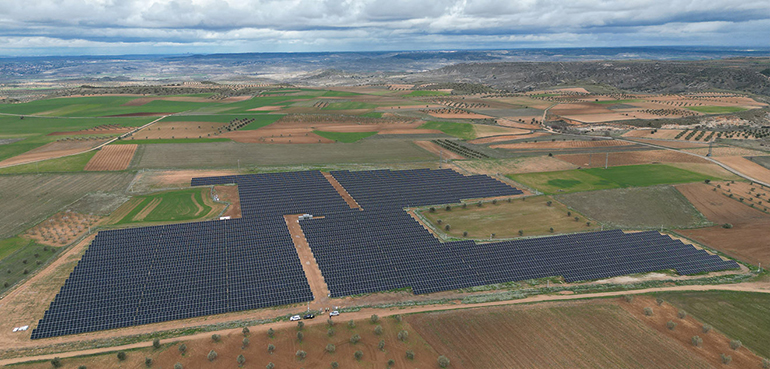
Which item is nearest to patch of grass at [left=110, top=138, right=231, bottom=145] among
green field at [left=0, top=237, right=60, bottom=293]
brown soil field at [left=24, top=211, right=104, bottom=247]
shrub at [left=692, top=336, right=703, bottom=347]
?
brown soil field at [left=24, top=211, right=104, bottom=247]

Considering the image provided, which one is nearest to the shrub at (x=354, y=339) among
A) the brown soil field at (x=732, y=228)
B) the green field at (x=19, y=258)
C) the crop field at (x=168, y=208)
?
the crop field at (x=168, y=208)

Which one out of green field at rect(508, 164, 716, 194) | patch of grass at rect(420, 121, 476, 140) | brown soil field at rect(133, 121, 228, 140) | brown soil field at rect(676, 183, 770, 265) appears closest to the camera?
brown soil field at rect(676, 183, 770, 265)

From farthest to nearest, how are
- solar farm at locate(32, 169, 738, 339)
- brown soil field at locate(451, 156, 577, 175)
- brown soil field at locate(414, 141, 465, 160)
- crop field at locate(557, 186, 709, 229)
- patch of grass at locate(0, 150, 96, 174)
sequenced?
brown soil field at locate(414, 141, 465, 160), brown soil field at locate(451, 156, 577, 175), patch of grass at locate(0, 150, 96, 174), crop field at locate(557, 186, 709, 229), solar farm at locate(32, 169, 738, 339)

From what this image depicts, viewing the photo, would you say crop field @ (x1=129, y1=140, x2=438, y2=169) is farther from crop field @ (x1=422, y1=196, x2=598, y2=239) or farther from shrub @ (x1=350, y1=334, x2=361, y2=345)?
shrub @ (x1=350, y1=334, x2=361, y2=345)

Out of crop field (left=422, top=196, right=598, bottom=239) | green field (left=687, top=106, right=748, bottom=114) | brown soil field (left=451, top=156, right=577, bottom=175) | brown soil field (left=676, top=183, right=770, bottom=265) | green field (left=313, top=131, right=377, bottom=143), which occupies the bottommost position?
brown soil field (left=676, top=183, right=770, bottom=265)

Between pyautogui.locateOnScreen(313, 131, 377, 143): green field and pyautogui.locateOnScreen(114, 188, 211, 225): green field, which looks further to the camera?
pyautogui.locateOnScreen(313, 131, 377, 143): green field

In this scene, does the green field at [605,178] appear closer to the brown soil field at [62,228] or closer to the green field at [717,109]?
the brown soil field at [62,228]

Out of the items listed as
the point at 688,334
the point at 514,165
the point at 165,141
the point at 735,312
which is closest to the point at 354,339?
the point at 688,334
